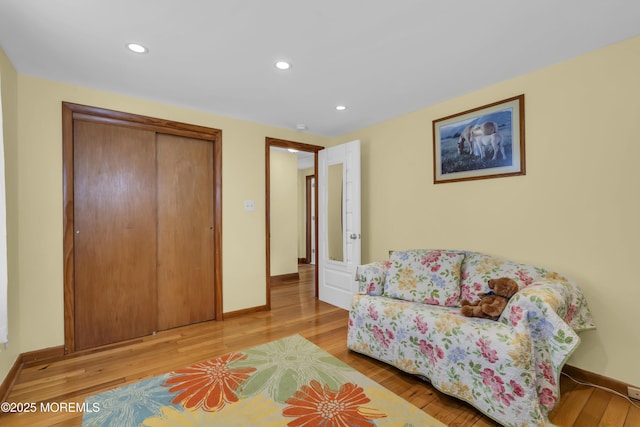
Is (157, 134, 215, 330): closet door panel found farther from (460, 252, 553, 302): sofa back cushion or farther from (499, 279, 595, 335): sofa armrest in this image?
(499, 279, 595, 335): sofa armrest

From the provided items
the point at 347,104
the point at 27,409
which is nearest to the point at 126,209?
the point at 27,409

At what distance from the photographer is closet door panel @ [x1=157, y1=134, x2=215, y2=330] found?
10.1ft

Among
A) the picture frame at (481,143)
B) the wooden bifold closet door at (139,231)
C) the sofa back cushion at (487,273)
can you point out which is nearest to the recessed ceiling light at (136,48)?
the wooden bifold closet door at (139,231)

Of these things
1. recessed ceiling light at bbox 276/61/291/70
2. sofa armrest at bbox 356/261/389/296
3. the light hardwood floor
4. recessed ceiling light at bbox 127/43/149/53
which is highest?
recessed ceiling light at bbox 127/43/149/53

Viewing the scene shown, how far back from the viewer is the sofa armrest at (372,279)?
267 centimetres

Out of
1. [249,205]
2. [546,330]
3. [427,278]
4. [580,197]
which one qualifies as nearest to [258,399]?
[427,278]

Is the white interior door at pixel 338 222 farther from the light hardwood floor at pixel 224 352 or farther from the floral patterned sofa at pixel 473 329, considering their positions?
the floral patterned sofa at pixel 473 329

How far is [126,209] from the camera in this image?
2850 mm

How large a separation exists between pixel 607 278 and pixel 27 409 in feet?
13.0

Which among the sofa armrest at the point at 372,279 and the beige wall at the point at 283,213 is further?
the beige wall at the point at 283,213

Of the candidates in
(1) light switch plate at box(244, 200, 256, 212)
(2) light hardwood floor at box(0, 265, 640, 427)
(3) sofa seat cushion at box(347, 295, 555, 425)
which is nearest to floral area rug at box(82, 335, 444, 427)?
(2) light hardwood floor at box(0, 265, 640, 427)

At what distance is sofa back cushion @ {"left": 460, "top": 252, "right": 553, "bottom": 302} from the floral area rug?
1060 millimetres

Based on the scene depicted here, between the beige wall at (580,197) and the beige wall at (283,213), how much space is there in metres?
3.17

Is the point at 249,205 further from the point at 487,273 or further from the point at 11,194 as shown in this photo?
the point at 487,273
